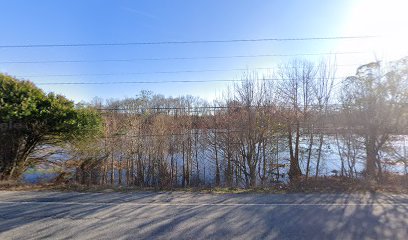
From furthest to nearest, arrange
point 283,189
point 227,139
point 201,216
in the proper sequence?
point 227,139, point 283,189, point 201,216

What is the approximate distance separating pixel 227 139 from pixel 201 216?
7.95 meters

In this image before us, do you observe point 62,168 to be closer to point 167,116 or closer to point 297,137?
point 167,116

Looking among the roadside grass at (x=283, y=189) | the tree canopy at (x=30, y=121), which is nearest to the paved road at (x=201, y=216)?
the roadside grass at (x=283, y=189)

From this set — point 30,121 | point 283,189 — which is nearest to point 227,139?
point 283,189

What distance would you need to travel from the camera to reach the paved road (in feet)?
14.9

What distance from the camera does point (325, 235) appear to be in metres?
4.46

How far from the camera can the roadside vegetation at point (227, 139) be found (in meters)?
10.2

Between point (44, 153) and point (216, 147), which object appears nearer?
point (44, 153)

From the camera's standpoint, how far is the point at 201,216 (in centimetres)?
544

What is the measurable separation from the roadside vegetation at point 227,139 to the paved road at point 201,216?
2.45m

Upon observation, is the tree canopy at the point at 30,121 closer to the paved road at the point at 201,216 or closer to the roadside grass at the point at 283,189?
the roadside grass at the point at 283,189

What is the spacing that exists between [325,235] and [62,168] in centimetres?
1196

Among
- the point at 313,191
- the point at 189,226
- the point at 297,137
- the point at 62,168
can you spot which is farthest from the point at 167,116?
the point at 189,226

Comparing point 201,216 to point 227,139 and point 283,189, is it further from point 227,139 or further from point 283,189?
point 227,139
